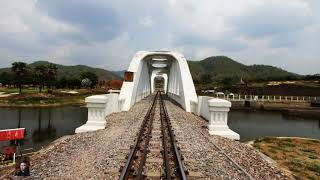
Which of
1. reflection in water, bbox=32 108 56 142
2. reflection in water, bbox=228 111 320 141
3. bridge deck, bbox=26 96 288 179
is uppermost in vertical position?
bridge deck, bbox=26 96 288 179

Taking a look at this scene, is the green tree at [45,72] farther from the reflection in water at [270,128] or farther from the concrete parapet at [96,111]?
the concrete parapet at [96,111]

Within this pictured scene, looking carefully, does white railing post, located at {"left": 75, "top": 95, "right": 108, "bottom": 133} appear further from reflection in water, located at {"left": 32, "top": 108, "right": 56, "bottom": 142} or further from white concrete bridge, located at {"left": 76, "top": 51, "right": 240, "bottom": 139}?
reflection in water, located at {"left": 32, "top": 108, "right": 56, "bottom": 142}

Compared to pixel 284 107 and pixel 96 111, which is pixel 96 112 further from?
pixel 284 107

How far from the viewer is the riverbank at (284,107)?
49531mm

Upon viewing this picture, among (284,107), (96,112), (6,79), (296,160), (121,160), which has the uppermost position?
(6,79)

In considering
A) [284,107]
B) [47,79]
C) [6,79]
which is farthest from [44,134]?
[6,79]

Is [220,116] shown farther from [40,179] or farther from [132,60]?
[132,60]

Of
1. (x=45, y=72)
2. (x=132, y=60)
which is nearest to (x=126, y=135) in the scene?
(x=132, y=60)

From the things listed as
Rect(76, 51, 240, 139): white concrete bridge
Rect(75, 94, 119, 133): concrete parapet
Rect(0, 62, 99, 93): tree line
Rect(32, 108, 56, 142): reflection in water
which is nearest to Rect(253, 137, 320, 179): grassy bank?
Rect(76, 51, 240, 139): white concrete bridge

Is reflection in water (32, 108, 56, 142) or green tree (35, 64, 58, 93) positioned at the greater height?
green tree (35, 64, 58, 93)

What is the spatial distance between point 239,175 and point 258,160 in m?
2.33

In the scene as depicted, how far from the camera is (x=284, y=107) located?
180ft

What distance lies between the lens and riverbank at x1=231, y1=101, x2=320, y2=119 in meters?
49.5

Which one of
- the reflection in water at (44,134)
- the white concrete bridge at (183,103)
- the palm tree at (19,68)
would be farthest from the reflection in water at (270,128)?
the palm tree at (19,68)
